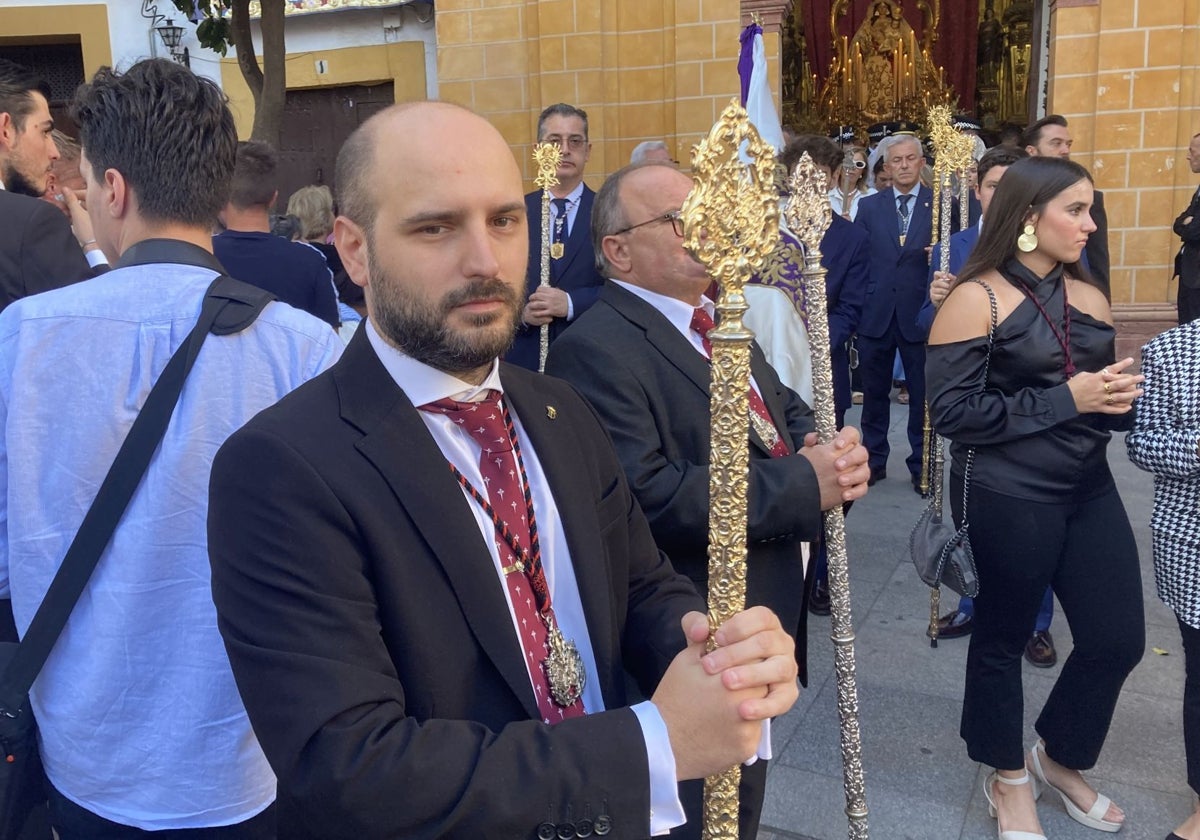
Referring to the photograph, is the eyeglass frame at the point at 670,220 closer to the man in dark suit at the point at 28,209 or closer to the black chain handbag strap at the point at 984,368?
the black chain handbag strap at the point at 984,368

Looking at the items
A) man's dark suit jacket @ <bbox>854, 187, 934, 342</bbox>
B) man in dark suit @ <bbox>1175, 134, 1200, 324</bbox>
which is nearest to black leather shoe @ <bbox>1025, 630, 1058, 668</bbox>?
man's dark suit jacket @ <bbox>854, 187, 934, 342</bbox>

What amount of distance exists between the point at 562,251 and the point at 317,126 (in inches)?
332

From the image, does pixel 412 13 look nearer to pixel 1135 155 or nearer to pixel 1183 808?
pixel 1135 155

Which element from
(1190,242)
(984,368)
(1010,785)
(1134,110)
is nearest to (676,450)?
(984,368)

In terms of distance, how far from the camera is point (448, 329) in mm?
1340

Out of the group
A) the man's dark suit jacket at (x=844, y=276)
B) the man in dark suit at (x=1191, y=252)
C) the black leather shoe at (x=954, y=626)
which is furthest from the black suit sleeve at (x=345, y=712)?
the man in dark suit at (x=1191, y=252)

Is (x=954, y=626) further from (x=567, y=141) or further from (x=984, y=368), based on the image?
(x=567, y=141)

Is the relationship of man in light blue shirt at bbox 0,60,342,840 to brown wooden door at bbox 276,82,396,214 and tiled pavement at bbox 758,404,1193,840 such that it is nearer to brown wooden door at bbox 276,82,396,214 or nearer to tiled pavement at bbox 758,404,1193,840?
tiled pavement at bbox 758,404,1193,840

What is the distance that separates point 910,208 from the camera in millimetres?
6688

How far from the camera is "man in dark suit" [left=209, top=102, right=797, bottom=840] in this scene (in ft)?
3.80

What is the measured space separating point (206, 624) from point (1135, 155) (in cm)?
873

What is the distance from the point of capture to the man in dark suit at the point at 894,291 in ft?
21.7

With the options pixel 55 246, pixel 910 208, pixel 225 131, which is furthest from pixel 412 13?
pixel 225 131

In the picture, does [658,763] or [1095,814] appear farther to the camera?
[1095,814]
